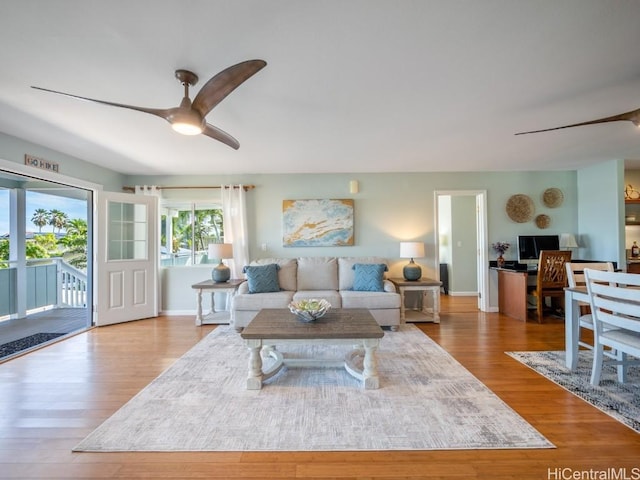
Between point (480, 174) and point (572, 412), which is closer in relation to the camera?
point (572, 412)

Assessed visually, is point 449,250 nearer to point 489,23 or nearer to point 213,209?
point 213,209

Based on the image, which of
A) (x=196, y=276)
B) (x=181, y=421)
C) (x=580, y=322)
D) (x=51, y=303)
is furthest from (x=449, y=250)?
(x=51, y=303)

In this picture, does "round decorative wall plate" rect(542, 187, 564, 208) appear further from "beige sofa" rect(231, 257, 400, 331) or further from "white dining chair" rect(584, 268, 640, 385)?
"white dining chair" rect(584, 268, 640, 385)

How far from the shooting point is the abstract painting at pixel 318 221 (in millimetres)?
4738

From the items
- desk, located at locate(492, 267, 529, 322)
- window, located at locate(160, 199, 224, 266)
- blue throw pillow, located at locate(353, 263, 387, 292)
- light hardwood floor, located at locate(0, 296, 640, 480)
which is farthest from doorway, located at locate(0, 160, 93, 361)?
desk, located at locate(492, 267, 529, 322)

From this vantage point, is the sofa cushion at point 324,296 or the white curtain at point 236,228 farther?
the white curtain at point 236,228

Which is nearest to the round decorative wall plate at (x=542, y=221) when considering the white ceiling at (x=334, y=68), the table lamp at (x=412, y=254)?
the white ceiling at (x=334, y=68)

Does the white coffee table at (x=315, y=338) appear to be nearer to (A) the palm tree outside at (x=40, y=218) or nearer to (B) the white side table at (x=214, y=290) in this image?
(B) the white side table at (x=214, y=290)

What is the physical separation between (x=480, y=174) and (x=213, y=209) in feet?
14.9

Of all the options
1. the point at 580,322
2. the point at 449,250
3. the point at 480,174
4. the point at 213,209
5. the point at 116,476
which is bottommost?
the point at 116,476

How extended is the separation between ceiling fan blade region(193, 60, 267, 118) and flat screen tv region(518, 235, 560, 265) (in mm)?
4813

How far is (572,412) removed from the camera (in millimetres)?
1946

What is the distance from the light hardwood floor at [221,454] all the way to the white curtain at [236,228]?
1.71 metres
